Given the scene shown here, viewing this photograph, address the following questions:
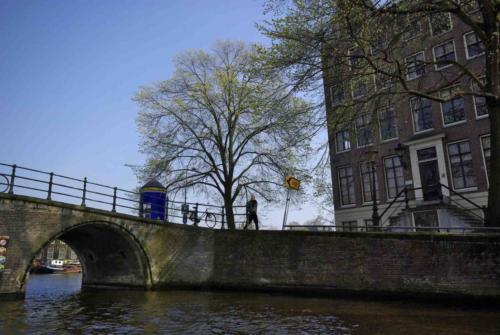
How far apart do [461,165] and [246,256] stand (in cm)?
1097

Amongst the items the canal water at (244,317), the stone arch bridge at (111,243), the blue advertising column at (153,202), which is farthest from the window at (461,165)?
the blue advertising column at (153,202)

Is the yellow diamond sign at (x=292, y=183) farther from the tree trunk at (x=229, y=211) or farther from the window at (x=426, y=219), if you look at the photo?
the window at (x=426, y=219)

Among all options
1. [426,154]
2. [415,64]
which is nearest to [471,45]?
[426,154]

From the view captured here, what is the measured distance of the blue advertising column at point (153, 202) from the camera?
16.3 metres

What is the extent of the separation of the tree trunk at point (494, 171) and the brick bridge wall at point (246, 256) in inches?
23.9

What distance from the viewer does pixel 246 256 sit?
15133 mm

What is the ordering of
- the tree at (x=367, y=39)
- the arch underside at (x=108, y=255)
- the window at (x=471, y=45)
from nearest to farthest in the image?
the tree at (x=367, y=39) < the arch underside at (x=108, y=255) < the window at (x=471, y=45)

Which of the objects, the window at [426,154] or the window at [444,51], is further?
the window at [444,51]

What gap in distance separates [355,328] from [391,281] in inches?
201

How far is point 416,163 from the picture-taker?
19.0 metres

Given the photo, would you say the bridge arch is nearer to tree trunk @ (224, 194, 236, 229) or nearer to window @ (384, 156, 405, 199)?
tree trunk @ (224, 194, 236, 229)

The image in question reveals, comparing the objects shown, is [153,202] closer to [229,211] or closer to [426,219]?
[229,211]

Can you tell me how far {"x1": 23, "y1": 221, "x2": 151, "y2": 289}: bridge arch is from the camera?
14953 millimetres

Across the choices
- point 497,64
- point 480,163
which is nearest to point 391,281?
point 497,64
